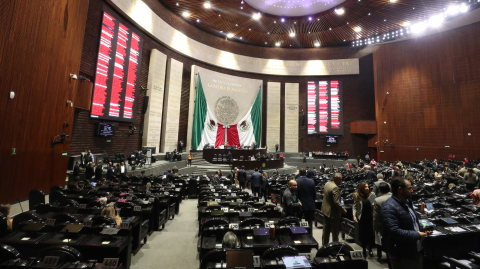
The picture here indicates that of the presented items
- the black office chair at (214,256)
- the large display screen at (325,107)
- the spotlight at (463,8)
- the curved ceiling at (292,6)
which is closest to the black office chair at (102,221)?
the black office chair at (214,256)

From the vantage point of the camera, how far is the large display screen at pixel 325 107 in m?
22.2

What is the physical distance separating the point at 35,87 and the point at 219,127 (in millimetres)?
14786

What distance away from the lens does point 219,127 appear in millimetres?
20656

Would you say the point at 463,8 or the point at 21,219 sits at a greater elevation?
the point at 463,8

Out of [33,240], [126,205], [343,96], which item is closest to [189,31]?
[343,96]

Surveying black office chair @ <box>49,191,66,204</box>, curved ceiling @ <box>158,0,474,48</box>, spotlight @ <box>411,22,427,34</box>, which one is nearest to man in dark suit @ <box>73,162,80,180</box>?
black office chair @ <box>49,191,66,204</box>

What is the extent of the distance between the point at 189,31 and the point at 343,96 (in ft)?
54.2

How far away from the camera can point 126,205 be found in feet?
13.3

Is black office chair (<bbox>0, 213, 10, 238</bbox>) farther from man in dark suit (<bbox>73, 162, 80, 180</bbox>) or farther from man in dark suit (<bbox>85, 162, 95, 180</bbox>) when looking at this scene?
man in dark suit (<bbox>73, 162, 80, 180</bbox>)

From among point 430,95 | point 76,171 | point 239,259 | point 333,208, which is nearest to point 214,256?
point 239,259

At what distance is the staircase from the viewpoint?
566 inches

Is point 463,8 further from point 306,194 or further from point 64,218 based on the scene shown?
point 64,218

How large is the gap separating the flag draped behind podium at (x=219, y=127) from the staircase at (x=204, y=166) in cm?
216

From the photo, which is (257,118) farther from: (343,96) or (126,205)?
(126,205)
